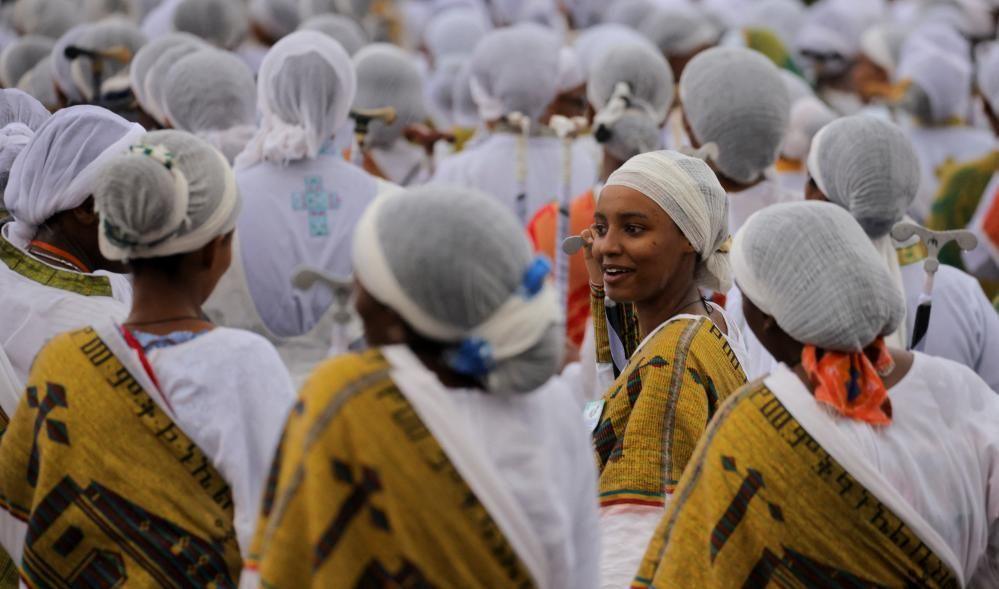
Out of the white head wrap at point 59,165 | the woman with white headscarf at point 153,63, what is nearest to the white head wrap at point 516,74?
the woman with white headscarf at point 153,63

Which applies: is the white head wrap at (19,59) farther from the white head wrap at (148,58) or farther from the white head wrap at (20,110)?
the white head wrap at (20,110)

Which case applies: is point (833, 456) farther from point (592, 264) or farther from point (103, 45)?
point (103, 45)

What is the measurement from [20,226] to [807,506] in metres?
2.19

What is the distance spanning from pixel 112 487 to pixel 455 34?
371 inches

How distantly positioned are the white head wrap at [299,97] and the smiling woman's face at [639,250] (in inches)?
72.3

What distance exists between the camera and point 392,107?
7258 mm

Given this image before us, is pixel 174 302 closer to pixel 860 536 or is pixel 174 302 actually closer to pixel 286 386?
pixel 286 386

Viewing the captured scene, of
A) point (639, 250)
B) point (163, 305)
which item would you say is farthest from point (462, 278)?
point (639, 250)

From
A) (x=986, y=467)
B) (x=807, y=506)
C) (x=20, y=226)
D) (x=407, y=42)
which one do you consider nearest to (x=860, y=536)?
(x=807, y=506)

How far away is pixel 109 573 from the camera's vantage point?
114 inches

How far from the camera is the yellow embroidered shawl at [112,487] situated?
9.39 ft

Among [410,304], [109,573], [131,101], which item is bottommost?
[131,101]

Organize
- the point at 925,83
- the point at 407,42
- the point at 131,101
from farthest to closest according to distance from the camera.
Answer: the point at 407,42 < the point at 925,83 < the point at 131,101

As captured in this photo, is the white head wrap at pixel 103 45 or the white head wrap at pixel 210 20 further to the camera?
the white head wrap at pixel 210 20
